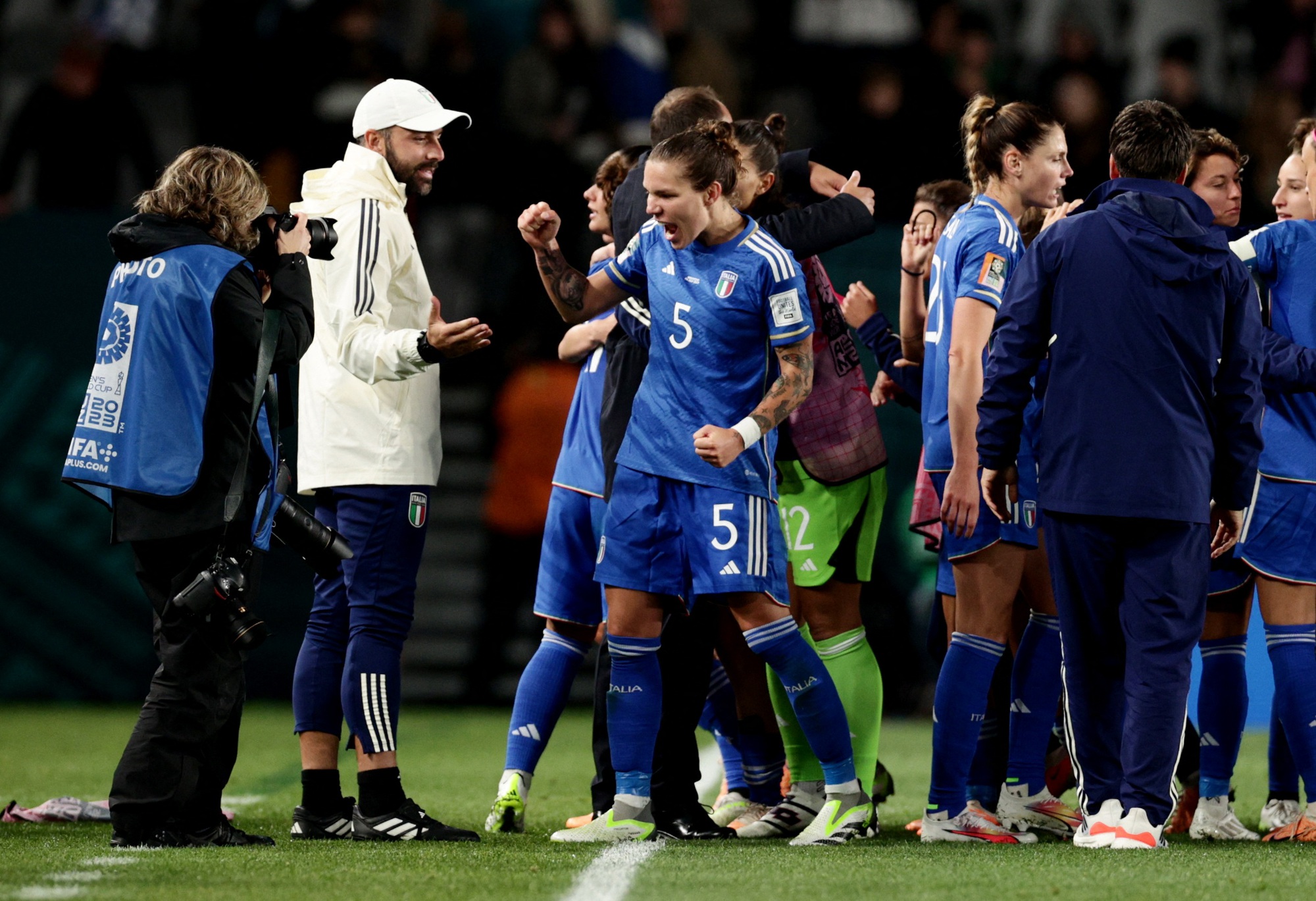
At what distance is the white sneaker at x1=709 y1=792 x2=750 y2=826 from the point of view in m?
5.71

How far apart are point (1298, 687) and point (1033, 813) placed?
2.94ft

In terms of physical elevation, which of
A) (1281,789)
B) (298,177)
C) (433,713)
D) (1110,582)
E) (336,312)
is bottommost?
(433,713)

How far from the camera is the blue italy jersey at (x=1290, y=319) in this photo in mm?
5340

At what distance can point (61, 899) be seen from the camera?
359 centimetres

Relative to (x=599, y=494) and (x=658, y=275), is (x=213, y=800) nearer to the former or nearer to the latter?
(x=599, y=494)

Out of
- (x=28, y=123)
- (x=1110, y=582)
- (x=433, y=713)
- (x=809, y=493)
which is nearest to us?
(x=1110, y=582)

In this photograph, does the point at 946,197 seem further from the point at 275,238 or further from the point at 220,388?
the point at 220,388

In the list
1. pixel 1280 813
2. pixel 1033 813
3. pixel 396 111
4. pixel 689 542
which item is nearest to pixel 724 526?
pixel 689 542

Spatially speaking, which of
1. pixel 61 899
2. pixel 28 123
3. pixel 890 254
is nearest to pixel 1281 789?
pixel 61 899

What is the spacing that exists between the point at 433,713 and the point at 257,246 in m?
6.25

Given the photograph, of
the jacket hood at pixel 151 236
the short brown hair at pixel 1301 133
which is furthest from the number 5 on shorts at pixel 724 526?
the short brown hair at pixel 1301 133

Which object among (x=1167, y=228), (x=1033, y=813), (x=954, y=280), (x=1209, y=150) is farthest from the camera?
(x=1209, y=150)

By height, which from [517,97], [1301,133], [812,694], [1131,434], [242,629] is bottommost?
[812,694]

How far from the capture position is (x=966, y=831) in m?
4.99
